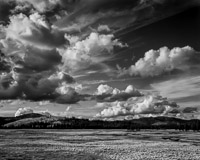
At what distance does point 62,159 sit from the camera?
3225 cm

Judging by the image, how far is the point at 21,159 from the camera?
3098cm

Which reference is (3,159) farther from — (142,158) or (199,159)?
(199,159)

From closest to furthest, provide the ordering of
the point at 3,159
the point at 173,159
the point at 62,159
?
the point at 3,159, the point at 62,159, the point at 173,159

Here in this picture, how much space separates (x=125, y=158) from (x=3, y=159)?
15.8m

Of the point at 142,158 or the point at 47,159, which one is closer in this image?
the point at 47,159

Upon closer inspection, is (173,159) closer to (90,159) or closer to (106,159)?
(106,159)

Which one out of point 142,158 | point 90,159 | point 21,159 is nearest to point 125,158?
point 142,158

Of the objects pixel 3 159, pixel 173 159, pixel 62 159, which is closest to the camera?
pixel 3 159

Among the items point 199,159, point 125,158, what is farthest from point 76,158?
point 199,159

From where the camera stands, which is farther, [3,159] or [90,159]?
[90,159]

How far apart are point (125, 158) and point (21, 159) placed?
1377 centimetres

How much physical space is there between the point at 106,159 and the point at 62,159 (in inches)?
228

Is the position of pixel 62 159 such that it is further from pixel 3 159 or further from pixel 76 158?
pixel 3 159

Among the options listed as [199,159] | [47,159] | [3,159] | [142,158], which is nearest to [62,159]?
→ [47,159]
